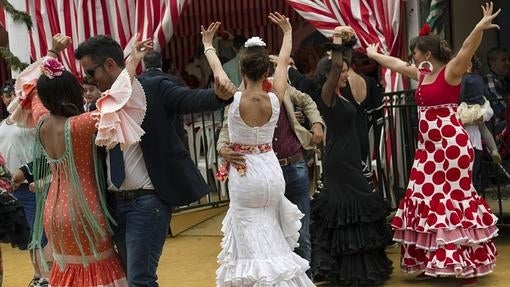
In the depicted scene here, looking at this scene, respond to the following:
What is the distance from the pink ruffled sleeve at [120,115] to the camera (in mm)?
5379

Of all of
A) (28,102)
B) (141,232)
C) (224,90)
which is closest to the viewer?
(224,90)

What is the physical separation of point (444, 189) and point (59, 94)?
3357 mm

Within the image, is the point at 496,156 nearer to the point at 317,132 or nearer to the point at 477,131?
the point at 477,131

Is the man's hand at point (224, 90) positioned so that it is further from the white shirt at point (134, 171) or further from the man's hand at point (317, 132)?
the man's hand at point (317, 132)

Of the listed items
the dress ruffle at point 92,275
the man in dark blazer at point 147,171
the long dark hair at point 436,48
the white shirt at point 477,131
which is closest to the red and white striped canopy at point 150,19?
the white shirt at point 477,131

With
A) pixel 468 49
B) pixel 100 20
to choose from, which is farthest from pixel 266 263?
pixel 100 20

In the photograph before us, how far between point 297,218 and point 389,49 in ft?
10.9

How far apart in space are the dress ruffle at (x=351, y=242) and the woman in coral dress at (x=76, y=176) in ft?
8.44

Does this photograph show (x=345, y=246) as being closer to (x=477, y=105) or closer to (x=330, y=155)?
(x=330, y=155)

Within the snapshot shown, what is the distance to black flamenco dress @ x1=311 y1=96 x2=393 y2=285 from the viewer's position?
25.7 feet

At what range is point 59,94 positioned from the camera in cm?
564

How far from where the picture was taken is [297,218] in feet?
21.4

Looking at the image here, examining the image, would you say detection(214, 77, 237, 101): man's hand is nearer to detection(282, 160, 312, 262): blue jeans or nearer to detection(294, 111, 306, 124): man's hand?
detection(282, 160, 312, 262): blue jeans

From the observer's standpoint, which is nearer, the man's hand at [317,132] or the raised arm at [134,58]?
the raised arm at [134,58]
